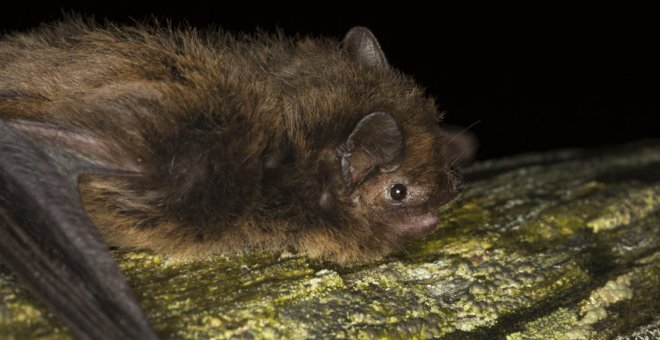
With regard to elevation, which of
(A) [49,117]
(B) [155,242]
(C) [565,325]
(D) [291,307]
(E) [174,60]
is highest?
(E) [174,60]

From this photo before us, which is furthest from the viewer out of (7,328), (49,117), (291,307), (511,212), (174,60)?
(511,212)

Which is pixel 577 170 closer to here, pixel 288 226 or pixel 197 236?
pixel 288 226

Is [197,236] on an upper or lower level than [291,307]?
upper

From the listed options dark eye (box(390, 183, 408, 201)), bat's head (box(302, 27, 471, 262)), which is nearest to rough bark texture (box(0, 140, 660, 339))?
bat's head (box(302, 27, 471, 262))

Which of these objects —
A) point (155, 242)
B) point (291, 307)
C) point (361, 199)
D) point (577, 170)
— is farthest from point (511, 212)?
point (155, 242)

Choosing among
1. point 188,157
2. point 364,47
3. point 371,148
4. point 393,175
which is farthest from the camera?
point 364,47

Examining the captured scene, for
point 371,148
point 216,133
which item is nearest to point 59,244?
point 216,133

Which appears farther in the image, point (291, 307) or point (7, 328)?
point (291, 307)

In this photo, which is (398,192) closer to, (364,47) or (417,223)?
(417,223)
